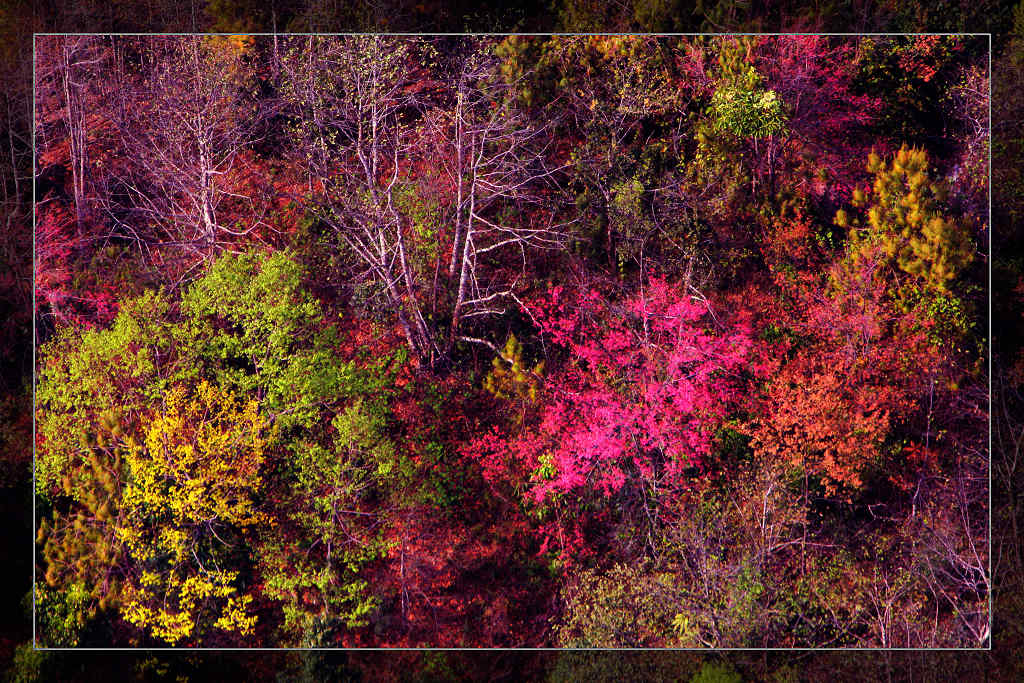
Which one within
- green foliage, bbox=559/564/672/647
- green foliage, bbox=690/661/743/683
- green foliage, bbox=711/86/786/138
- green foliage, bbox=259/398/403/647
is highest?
green foliage, bbox=711/86/786/138

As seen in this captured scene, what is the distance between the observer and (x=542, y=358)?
9336mm

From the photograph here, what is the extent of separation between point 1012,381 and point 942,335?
1.18m

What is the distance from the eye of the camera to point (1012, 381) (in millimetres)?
9922

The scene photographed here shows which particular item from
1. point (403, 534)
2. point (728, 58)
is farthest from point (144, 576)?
point (728, 58)

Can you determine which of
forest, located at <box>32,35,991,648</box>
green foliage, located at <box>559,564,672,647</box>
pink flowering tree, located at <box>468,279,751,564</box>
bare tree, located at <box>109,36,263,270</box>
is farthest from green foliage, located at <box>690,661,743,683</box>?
bare tree, located at <box>109,36,263,270</box>

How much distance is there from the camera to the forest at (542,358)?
9227mm

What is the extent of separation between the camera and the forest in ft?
30.3

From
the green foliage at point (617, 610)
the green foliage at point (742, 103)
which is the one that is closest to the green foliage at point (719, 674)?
the green foliage at point (617, 610)

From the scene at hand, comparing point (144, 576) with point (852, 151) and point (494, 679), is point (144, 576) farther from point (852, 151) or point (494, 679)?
point (852, 151)

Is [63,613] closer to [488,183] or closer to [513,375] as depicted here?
[513,375]

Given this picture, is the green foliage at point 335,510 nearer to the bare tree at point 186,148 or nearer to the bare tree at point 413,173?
the bare tree at point 413,173

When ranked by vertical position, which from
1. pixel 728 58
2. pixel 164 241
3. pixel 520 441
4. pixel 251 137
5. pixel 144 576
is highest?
pixel 728 58

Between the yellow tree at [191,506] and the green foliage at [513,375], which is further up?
the green foliage at [513,375]

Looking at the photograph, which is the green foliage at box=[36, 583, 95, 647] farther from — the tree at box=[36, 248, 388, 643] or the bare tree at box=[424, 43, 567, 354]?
the bare tree at box=[424, 43, 567, 354]
